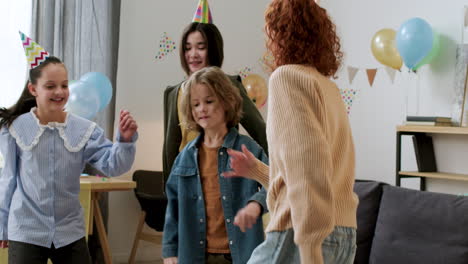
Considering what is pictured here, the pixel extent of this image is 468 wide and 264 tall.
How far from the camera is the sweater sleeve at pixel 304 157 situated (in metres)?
1.19

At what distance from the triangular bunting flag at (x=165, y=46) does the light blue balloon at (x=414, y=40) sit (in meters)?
1.92

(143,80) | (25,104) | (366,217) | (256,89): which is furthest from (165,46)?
(25,104)

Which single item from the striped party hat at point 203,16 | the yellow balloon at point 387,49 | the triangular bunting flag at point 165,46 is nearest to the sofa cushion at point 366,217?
the striped party hat at point 203,16

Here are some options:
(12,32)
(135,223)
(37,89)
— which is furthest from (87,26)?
(37,89)

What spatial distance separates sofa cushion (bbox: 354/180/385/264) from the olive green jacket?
3.75ft

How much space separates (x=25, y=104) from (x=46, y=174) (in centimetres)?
35

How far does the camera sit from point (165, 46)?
5262mm

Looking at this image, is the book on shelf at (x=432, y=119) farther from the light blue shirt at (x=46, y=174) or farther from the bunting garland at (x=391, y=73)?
the light blue shirt at (x=46, y=174)

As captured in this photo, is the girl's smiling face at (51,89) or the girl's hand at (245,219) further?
the girl's smiling face at (51,89)

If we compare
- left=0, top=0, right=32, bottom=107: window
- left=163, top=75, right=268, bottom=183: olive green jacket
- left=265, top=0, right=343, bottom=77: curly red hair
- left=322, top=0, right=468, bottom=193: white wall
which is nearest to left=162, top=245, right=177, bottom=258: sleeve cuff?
left=163, top=75, right=268, bottom=183: olive green jacket

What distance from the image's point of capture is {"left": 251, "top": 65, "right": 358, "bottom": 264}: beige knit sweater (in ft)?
3.91

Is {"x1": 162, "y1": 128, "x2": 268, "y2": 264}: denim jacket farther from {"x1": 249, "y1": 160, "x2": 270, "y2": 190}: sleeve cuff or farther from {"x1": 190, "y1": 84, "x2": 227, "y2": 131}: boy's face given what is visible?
{"x1": 249, "y1": 160, "x2": 270, "y2": 190}: sleeve cuff

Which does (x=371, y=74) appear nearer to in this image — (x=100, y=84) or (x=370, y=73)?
(x=370, y=73)

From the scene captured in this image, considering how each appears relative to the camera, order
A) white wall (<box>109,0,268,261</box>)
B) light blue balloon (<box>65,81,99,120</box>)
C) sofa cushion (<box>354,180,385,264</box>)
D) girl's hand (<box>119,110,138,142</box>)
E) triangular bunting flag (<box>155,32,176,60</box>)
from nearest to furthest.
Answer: girl's hand (<box>119,110,138,142</box>), sofa cushion (<box>354,180,385,264</box>), light blue balloon (<box>65,81,99,120</box>), white wall (<box>109,0,268,261</box>), triangular bunting flag (<box>155,32,176,60</box>)
